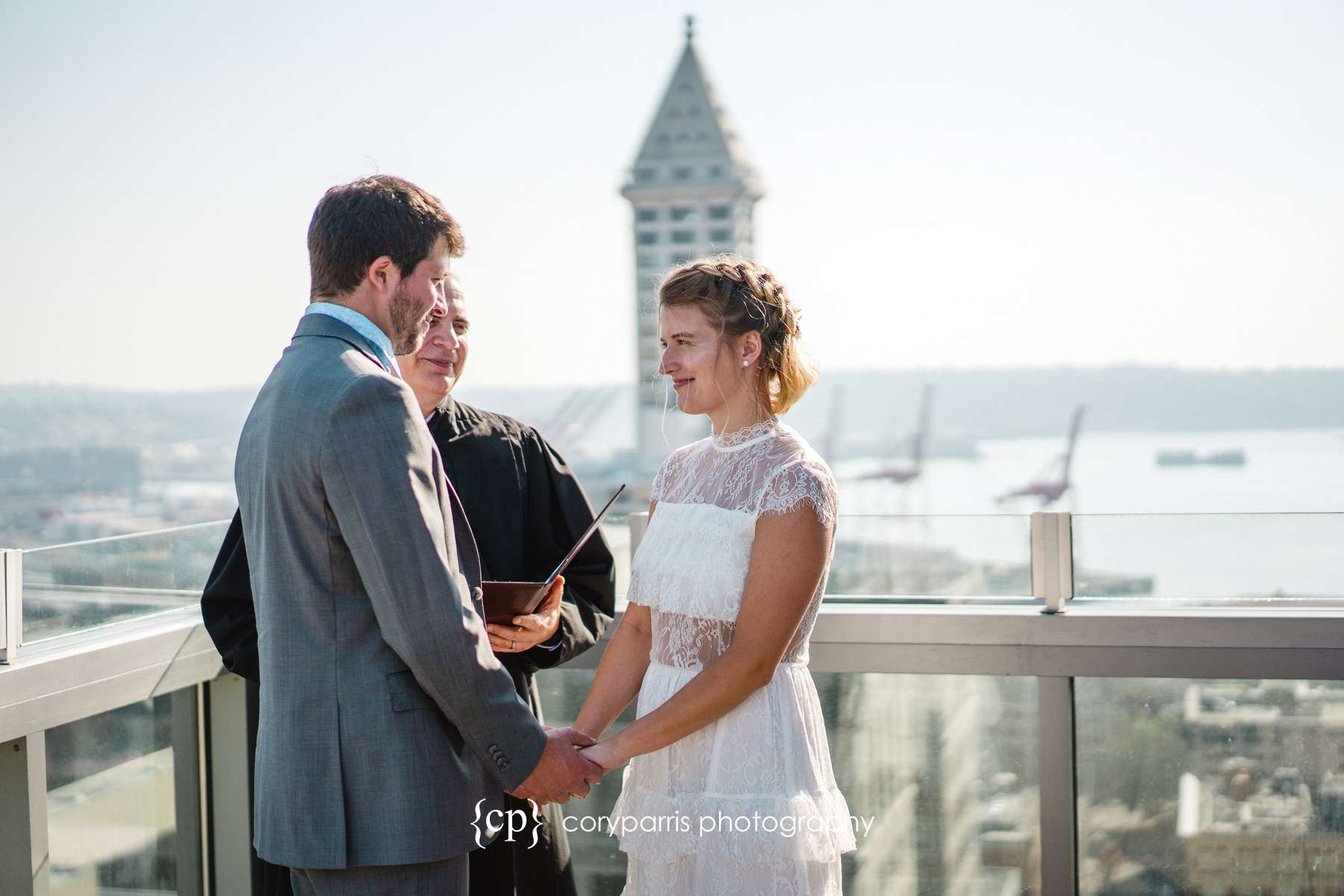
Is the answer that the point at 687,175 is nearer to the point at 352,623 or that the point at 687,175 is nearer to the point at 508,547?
the point at 508,547

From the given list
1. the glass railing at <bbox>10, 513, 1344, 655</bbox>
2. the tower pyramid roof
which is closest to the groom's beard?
the glass railing at <bbox>10, 513, 1344, 655</bbox>

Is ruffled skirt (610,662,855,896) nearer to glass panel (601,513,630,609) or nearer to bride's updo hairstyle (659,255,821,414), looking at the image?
bride's updo hairstyle (659,255,821,414)

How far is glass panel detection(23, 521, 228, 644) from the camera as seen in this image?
2219mm

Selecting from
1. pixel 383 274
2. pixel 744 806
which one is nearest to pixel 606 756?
pixel 744 806

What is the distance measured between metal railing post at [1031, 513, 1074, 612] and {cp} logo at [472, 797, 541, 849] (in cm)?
122

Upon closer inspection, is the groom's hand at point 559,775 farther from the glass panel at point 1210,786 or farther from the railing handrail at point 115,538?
the glass panel at point 1210,786

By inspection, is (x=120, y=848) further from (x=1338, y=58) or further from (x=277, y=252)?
(x=1338, y=58)

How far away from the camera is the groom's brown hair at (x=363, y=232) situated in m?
1.61

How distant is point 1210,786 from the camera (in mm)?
2635

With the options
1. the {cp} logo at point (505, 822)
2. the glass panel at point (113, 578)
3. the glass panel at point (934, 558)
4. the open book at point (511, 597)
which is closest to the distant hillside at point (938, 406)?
the glass panel at point (113, 578)

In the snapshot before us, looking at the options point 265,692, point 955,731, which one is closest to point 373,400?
point 265,692

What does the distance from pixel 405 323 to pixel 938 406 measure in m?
79.8

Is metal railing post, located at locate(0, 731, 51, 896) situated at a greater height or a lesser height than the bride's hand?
lesser

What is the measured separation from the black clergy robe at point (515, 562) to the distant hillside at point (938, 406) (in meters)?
58.7
